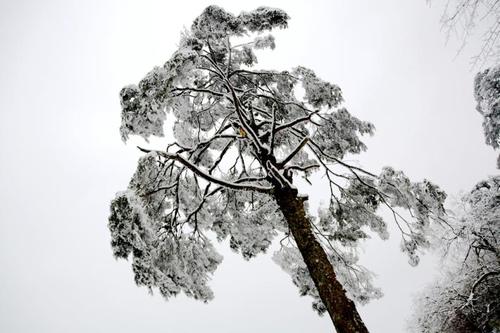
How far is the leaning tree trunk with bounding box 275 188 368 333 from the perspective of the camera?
13.5 ft

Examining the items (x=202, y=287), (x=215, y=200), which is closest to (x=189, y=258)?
(x=202, y=287)

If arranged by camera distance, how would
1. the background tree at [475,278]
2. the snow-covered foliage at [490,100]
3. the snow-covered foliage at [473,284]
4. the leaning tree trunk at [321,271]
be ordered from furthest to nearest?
1. the snow-covered foliage at [473,284]
2. the background tree at [475,278]
3. the snow-covered foliage at [490,100]
4. the leaning tree trunk at [321,271]

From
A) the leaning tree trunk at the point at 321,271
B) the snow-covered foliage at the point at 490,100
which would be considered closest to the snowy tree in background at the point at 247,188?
the leaning tree trunk at the point at 321,271

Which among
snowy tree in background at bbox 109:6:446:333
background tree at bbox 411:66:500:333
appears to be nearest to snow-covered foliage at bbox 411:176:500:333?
background tree at bbox 411:66:500:333

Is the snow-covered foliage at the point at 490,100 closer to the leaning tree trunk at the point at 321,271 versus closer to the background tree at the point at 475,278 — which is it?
the background tree at the point at 475,278

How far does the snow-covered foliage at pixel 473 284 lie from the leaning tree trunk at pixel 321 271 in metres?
6.46

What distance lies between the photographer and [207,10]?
591 cm

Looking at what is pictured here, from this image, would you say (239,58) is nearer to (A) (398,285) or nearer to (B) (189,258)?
(B) (189,258)

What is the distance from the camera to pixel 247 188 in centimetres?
522

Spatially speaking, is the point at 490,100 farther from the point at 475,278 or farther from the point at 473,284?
the point at 475,278

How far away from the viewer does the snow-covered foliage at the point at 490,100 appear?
7708mm

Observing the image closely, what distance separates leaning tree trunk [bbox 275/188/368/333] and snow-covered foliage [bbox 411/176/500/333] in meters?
6.46

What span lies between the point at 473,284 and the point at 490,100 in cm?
621

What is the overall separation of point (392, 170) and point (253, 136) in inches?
101
